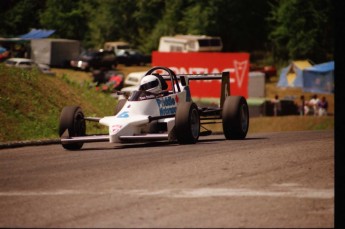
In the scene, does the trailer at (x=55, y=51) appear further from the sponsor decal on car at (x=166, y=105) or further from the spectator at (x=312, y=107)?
the sponsor decal on car at (x=166, y=105)

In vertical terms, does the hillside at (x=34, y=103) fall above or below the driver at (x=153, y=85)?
below

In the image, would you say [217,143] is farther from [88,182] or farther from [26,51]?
[26,51]

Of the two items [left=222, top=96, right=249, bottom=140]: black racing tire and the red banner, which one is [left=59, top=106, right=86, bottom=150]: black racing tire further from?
the red banner

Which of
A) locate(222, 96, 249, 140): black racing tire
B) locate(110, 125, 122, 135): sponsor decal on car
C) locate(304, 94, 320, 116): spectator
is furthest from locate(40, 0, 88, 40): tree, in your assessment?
locate(110, 125, 122, 135): sponsor decal on car

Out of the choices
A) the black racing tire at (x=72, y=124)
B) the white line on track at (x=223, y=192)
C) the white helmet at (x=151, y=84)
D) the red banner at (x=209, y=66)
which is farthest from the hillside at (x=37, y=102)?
the white line on track at (x=223, y=192)

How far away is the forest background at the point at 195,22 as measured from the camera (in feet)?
246

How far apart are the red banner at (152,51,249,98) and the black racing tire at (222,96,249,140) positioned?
1991 cm

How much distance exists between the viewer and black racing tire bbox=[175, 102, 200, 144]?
633 inches

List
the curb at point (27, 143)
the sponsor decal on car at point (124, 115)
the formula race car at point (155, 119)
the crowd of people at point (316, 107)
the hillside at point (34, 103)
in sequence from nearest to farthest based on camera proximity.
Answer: the formula race car at point (155, 119), the sponsor decal on car at point (124, 115), the curb at point (27, 143), the hillside at point (34, 103), the crowd of people at point (316, 107)

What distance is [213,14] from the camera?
82312 mm

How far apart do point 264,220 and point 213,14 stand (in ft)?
244

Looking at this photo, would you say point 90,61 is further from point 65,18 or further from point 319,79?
point 319,79

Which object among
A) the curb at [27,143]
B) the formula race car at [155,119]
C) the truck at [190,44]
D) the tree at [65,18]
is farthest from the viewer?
the tree at [65,18]

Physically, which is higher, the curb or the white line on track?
the white line on track
